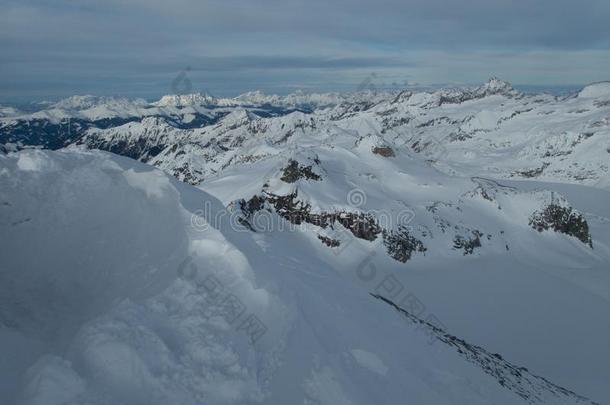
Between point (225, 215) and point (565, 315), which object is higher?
point (225, 215)

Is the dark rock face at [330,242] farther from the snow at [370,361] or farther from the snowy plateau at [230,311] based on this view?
the snow at [370,361]

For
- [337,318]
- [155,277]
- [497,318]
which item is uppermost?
[155,277]

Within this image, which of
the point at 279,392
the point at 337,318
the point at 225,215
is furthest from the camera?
the point at 225,215

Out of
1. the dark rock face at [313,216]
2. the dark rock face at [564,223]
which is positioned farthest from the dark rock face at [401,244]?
the dark rock face at [564,223]

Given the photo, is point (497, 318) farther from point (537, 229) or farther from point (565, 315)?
point (537, 229)

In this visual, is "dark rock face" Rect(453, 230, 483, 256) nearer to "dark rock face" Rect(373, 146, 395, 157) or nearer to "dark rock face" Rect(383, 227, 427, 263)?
"dark rock face" Rect(383, 227, 427, 263)

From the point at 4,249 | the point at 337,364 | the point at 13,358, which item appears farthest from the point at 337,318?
the point at 4,249

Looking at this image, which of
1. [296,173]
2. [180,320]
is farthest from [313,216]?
[180,320]
